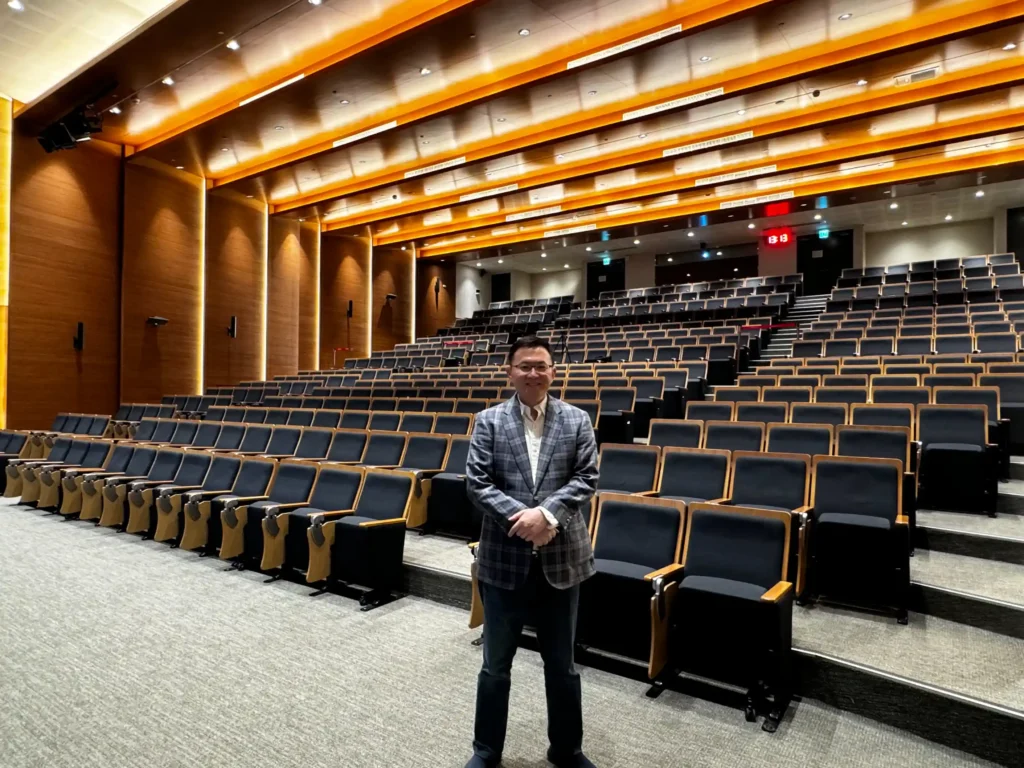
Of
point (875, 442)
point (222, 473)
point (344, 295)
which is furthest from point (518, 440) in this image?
point (344, 295)

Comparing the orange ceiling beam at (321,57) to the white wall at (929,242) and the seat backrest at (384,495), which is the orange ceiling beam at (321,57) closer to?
the seat backrest at (384,495)

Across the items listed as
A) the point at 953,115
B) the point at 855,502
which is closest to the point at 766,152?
the point at 953,115

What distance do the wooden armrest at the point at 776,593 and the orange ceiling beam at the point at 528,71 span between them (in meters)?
3.69

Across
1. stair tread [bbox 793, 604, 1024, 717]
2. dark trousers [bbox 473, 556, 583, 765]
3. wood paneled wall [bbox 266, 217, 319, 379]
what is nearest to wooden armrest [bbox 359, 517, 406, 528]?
dark trousers [bbox 473, 556, 583, 765]

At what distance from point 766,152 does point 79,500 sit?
624cm

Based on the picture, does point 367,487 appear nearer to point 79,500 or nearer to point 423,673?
point 423,673

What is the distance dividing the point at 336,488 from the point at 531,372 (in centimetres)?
149

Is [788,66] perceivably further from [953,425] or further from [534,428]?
[534,428]

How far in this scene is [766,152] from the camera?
611 centimetres

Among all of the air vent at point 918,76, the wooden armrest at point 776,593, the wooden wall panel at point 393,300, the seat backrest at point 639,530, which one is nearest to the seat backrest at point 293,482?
the seat backrest at point 639,530

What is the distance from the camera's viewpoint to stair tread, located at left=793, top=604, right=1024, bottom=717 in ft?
3.91

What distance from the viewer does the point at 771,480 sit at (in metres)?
1.87

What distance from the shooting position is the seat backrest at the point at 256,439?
11.0ft

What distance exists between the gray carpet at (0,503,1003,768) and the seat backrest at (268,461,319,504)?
0.49 metres
